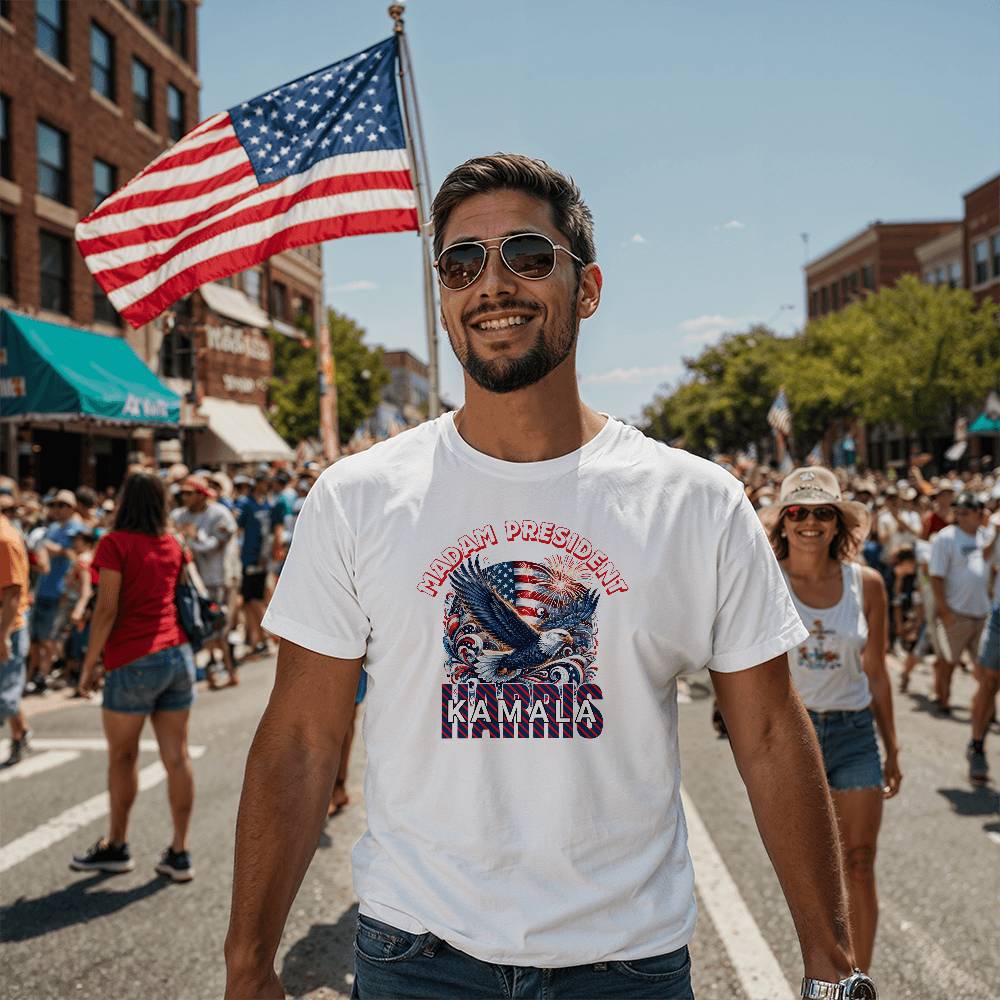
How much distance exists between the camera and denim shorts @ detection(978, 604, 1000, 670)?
299 inches

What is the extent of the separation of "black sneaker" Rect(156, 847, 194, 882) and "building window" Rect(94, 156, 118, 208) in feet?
68.2

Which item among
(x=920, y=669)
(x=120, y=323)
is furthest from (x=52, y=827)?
(x=120, y=323)

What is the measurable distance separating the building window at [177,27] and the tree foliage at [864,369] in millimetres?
16292

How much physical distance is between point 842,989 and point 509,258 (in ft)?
5.28

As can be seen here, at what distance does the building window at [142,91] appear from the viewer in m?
25.4

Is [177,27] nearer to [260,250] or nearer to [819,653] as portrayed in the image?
[260,250]

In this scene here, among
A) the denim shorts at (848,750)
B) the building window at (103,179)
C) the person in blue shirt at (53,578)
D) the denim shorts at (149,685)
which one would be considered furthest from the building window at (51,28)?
the denim shorts at (848,750)

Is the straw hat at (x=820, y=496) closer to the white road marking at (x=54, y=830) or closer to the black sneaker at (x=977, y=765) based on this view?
the black sneaker at (x=977, y=765)

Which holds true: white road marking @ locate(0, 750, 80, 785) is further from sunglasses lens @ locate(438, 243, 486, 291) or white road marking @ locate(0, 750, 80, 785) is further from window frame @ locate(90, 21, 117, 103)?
window frame @ locate(90, 21, 117, 103)

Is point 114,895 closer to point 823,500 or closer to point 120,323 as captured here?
point 823,500

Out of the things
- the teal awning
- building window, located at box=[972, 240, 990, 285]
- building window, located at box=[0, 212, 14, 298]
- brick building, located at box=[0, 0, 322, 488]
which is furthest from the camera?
building window, located at box=[972, 240, 990, 285]

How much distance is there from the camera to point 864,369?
4016cm

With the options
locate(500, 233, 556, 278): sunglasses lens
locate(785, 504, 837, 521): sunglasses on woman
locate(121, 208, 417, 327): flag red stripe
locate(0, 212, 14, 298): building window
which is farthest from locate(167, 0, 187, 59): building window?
locate(500, 233, 556, 278): sunglasses lens

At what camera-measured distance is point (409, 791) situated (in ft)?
6.56
